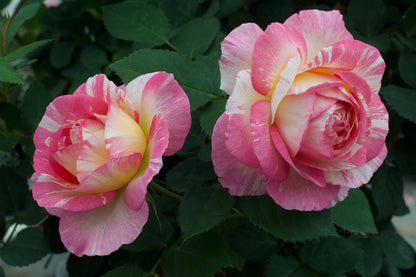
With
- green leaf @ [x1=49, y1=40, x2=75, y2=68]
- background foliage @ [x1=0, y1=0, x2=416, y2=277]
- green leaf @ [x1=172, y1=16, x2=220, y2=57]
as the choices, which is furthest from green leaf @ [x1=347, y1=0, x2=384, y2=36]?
green leaf @ [x1=49, y1=40, x2=75, y2=68]

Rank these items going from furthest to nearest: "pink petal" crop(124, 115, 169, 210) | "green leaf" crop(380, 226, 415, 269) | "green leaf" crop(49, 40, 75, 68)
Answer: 1. "green leaf" crop(49, 40, 75, 68)
2. "green leaf" crop(380, 226, 415, 269)
3. "pink petal" crop(124, 115, 169, 210)

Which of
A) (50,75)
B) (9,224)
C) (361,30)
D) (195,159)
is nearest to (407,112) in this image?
(361,30)

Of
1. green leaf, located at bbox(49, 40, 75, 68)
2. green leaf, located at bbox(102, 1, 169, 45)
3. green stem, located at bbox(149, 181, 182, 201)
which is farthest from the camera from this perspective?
green leaf, located at bbox(49, 40, 75, 68)

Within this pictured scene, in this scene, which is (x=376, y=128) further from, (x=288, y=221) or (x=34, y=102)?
(x=34, y=102)

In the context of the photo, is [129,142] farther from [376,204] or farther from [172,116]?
[376,204]

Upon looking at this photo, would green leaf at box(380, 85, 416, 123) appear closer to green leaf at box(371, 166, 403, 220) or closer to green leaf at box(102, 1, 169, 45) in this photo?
green leaf at box(371, 166, 403, 220)

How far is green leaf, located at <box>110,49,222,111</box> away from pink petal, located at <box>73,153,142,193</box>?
0.10 m

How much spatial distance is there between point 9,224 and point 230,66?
395mm

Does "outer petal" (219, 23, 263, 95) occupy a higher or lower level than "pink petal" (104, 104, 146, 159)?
higher

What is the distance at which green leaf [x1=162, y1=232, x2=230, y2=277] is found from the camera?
14.9 inches

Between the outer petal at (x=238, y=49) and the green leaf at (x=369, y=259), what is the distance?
375 millimetres

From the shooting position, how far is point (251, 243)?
448 millimetres

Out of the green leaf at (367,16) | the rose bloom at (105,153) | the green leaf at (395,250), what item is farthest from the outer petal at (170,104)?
the green leaf at (395,250)

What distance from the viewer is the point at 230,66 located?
29 centimetres
